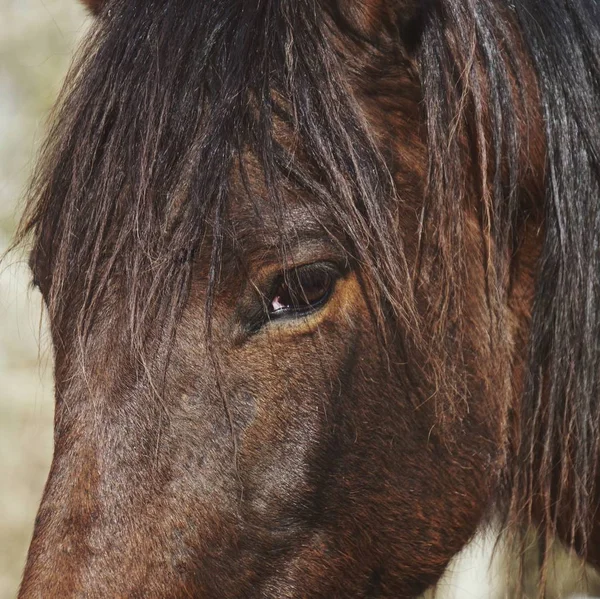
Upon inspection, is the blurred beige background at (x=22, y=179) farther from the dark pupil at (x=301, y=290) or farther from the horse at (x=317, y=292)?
the dark pupil at (x=301, y=290)

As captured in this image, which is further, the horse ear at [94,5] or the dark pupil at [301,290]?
the horse ear at [94,5]

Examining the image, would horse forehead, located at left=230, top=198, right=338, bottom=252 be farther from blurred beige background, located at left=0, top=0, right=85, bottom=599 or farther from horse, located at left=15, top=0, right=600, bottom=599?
blurred beige background, located at left=0, top=0, right=85, bottom=599

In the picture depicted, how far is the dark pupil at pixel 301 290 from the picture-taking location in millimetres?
1252

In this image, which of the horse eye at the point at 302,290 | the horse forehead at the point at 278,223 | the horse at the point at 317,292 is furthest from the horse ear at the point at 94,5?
the horse eye at the point at 302,290

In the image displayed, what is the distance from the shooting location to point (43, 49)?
4371 mm

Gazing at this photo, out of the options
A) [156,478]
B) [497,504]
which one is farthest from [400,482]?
[156,478]

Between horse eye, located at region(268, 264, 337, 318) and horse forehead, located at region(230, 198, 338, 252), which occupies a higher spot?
horse forehead, located at region(230, 198, 338, 252)

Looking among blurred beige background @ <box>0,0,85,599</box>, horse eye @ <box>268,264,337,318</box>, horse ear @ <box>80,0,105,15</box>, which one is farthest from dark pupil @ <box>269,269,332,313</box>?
blurred beige background @ <box>0,0,85,599</box>

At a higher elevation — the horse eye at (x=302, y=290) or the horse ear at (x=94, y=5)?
the horse ear at (x=94, y=5)

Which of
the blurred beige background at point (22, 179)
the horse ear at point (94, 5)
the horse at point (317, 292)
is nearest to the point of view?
the horse at point (317, 292)

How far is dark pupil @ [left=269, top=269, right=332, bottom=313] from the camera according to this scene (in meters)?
1.25

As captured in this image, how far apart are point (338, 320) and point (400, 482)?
0.34 meters

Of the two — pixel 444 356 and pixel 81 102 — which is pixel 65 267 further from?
pixel 444 356

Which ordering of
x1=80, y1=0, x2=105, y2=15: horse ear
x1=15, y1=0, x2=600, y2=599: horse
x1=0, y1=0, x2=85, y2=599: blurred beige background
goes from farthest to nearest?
1. x1=0, y1=0, x2=85, y2=599: blurred beige background
2. x1=80, y1=0, x2=105, y2=15: horse ear
3. x1=15, y1=0, x2=600, y2=599: horse
